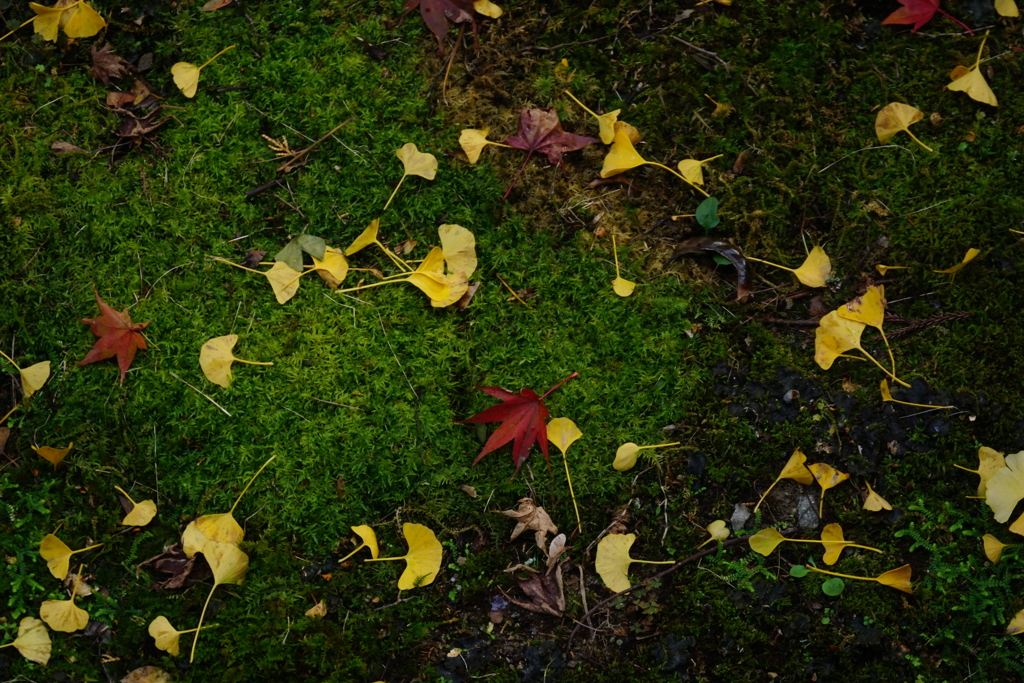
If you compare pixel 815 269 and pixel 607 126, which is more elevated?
pixel 607 126

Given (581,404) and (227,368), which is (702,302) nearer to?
(581,404)

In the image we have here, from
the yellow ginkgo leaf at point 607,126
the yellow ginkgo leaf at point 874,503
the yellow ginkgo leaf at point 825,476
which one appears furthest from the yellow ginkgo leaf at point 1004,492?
the yellow ginkgo leaf at point 607,126

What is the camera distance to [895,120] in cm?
269

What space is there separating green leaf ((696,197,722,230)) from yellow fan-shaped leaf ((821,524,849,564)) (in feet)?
4.08

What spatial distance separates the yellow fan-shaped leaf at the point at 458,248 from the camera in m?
2.55

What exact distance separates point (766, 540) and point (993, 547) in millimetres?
840

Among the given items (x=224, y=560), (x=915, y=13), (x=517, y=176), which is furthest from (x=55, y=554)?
(x=915, y=13)

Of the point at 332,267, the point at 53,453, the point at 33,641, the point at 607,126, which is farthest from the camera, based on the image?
the point at 607,126

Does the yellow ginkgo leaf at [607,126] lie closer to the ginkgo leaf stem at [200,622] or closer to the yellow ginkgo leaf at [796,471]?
the yellow ginkgo leaf at [796,471]

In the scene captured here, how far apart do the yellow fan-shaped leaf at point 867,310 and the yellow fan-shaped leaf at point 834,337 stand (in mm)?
A: 20

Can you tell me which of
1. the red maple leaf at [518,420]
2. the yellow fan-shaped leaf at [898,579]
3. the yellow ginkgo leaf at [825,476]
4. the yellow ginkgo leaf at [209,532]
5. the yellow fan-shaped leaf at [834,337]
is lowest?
the yellow fan-shaped leaf at [898,579]

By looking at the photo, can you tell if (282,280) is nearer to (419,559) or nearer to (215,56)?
(215,56)

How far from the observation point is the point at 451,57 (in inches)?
107

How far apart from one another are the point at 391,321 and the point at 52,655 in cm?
171
